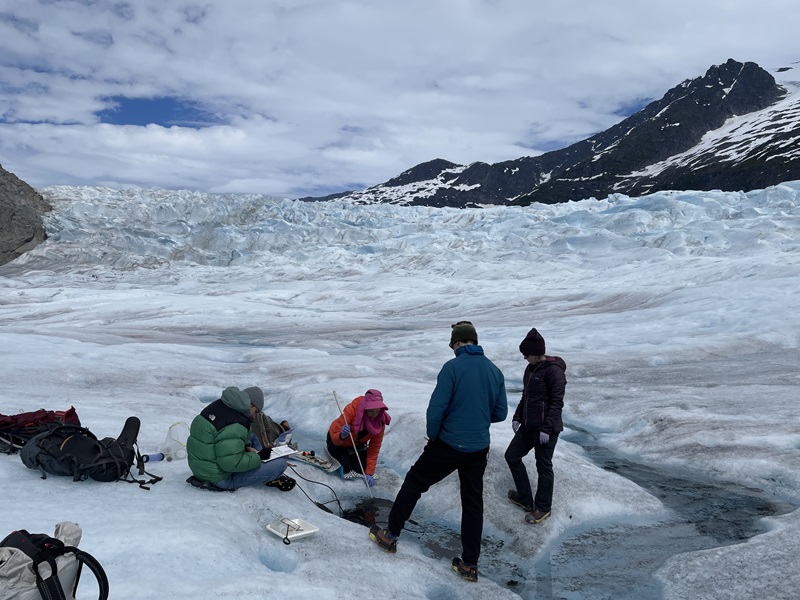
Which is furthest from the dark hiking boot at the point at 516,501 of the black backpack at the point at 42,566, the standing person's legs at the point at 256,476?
Answer: the black backpack at the point at 42,566

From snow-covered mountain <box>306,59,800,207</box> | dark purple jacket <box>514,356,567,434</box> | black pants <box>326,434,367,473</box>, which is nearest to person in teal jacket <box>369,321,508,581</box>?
dark purple jacket <box>514,356,567,434</box>

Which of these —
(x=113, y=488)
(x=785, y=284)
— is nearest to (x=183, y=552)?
A: (x=113, y=488)

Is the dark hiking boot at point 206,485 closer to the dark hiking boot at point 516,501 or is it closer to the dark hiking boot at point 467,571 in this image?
the dark hiking boot at point 467,571

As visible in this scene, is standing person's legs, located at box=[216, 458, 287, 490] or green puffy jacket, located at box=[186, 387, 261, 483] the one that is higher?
green puffy jacket, located at box=[186, 387, 261, 483]

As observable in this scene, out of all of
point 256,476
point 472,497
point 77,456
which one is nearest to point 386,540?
point 472,497

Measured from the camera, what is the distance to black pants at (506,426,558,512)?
604cm

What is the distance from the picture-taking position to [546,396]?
5922 millimetres

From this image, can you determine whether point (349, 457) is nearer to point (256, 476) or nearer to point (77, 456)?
point (256, 476)

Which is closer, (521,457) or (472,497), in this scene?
(472,497)

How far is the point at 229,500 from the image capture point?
5793 millimetres

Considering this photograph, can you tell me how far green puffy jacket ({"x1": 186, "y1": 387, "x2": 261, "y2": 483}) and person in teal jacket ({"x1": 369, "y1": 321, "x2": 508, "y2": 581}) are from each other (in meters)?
1.82

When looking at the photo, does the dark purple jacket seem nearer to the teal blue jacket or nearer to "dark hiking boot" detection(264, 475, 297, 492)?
the teal blue jacket

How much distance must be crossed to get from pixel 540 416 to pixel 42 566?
178 inches

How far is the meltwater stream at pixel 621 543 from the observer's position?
16.7 ft
